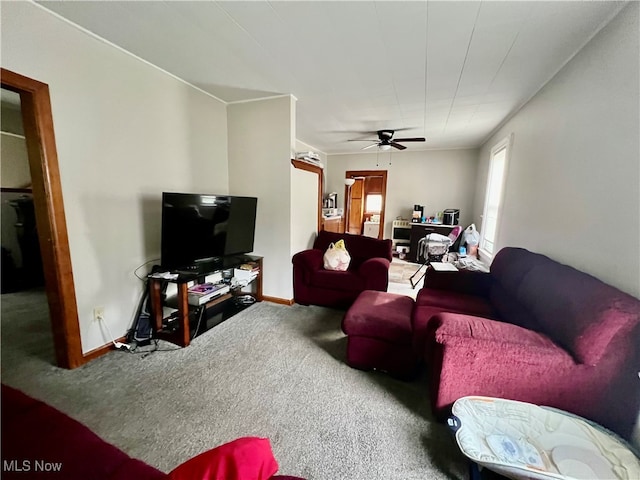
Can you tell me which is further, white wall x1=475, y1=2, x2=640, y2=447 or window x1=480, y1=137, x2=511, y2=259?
window x1=480, y1=137, x2=511, y2=259

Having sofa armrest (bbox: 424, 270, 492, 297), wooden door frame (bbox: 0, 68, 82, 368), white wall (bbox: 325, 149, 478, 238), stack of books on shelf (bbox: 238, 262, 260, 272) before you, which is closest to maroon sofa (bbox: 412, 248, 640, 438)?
sofa armrest (bbox: 424, 270, 492, 297)

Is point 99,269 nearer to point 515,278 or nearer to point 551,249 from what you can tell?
point 515,278

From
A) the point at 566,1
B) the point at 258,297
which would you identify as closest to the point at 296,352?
the point at 258,297

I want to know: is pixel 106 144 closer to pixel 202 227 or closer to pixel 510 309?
pixel 202 227

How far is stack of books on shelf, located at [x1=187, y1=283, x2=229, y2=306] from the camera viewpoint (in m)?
2.42

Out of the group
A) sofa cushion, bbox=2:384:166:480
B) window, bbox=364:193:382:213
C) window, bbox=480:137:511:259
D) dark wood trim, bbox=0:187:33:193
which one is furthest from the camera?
window, bbox=364:193:382:213

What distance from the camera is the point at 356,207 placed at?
25.5 feet

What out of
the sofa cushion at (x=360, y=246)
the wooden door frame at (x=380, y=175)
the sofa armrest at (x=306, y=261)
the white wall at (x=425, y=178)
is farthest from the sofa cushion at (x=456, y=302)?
the white wall at (x=425, y=178)

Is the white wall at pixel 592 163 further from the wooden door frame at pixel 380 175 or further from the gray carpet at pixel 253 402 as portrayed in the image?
the wooden door frame at pixel 380 175

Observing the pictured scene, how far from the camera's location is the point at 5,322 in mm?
2500

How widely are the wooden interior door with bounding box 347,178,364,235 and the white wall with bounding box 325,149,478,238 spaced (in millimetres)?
1391

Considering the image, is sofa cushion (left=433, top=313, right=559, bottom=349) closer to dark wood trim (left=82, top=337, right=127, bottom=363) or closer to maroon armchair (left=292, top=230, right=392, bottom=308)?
maroon armchair (left=292, top=230, right=392, bottom=308)

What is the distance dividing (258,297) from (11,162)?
3.63 meters

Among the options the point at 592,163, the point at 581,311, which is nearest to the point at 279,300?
the point at 581,311
